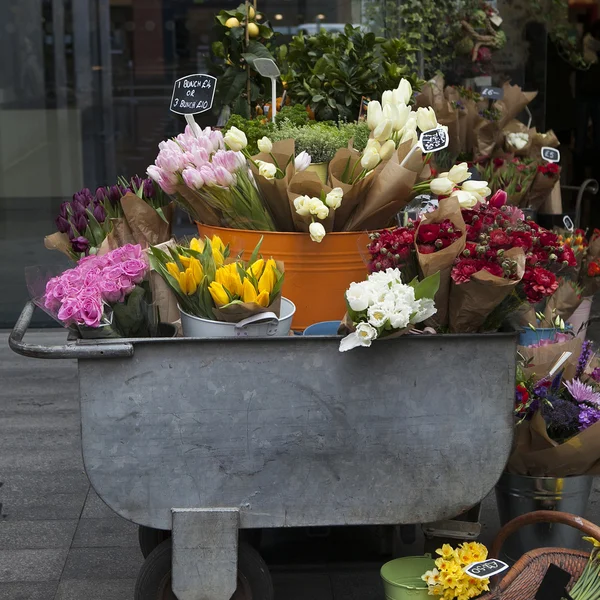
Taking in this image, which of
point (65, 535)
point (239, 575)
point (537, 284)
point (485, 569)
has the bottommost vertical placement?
point (65, 535)

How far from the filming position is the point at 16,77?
20.8 ft

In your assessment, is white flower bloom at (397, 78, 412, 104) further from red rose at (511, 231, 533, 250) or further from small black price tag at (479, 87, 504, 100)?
small black price tag at (479, 87, 504, 100)

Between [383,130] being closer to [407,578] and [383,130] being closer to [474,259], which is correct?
[474,259]

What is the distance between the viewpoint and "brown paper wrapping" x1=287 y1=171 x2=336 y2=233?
8.77ft

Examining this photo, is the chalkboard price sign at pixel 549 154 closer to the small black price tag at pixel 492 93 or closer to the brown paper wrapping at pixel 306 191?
the small black price tag at pixel 492 93

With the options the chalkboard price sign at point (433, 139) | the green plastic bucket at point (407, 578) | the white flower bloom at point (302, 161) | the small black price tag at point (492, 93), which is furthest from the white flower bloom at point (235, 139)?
the small black price tag at point (492, 93)

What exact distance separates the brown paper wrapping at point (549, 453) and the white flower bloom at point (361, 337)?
828 mm

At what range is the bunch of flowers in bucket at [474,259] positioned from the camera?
2.34m

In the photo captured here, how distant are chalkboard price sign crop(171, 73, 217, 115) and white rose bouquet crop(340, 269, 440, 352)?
1055 millimetres

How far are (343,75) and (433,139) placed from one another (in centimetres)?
97

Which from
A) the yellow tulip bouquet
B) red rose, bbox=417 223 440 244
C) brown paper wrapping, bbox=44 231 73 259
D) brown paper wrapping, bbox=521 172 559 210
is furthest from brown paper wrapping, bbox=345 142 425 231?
brown paper wrapping, bbox=521 172 559 210

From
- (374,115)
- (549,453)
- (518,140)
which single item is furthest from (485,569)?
(518,140)

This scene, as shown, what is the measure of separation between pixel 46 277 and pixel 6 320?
405cm

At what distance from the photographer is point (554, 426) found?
2936 mm
